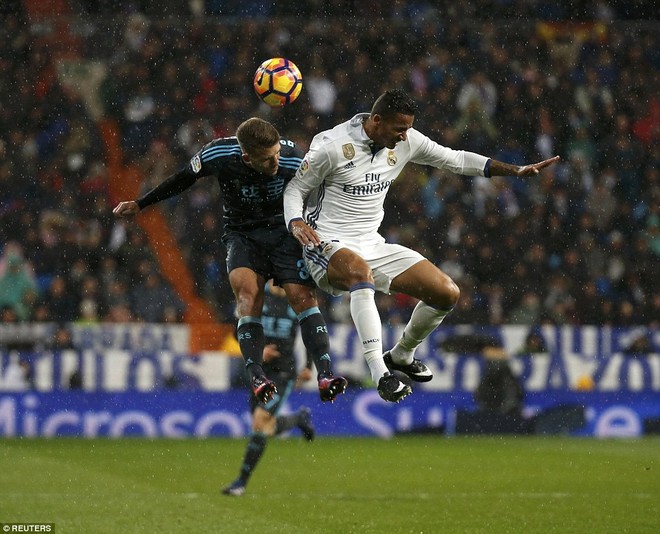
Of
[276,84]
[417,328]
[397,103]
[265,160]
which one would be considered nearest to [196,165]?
[265,160]

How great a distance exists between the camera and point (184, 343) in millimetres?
15039

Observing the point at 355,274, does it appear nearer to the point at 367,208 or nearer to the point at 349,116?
the point at 367,208

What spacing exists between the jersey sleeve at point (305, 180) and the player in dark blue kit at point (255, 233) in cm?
22

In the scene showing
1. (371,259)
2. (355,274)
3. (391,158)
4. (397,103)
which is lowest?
(355,274)

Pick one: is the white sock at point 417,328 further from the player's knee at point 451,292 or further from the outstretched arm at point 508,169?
the outstretched arm at point 508,169

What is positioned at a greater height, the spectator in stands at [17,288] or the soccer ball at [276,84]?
the soccer ball at [276,84]

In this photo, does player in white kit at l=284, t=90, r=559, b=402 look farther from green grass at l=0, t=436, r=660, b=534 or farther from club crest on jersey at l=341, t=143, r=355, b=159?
green grass at l=0, t=436, r=660, b=534

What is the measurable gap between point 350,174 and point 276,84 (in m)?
0.86

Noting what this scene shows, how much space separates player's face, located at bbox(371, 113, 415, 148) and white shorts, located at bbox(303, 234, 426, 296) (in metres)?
0.74

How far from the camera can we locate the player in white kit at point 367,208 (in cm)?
826

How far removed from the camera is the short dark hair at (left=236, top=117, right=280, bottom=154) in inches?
324

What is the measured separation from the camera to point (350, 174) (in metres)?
8.43

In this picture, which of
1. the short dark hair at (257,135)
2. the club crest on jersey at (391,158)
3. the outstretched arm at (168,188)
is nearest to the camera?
the short dark hair at (257,135)

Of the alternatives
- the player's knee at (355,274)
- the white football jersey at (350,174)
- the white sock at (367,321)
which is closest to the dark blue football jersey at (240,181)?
the white football jersey at (350,174)
